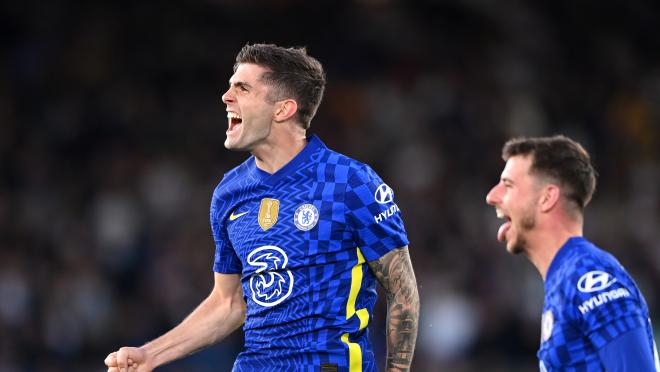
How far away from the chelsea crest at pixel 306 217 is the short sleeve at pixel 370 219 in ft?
0.48

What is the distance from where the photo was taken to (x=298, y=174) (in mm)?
5191

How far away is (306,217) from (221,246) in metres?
0.56

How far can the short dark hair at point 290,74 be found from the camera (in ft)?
17.2

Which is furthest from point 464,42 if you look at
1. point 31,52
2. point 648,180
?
point 31,52

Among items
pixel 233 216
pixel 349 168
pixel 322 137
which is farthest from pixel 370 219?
pixel 322 137

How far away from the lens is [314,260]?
5.00 metres

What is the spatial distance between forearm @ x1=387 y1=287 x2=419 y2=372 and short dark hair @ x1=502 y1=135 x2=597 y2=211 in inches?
32.3

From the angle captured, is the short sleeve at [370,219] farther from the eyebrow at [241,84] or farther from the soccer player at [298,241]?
the eyebrow at [241,84]

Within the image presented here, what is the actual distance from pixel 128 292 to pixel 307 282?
7103mm

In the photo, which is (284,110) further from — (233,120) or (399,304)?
(399,304)

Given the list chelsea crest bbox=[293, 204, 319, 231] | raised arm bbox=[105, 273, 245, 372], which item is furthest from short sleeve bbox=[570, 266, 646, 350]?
raised arm bbox=[105, 273, 245, 372]

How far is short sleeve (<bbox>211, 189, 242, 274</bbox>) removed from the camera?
5.39 metres

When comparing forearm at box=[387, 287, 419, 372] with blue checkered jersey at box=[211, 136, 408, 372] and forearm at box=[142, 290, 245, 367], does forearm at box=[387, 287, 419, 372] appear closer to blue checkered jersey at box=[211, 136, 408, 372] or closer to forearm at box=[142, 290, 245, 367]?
blue checkered jersey at box=[211, 136, 408, 372]

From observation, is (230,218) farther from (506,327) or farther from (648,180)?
(648,180)
